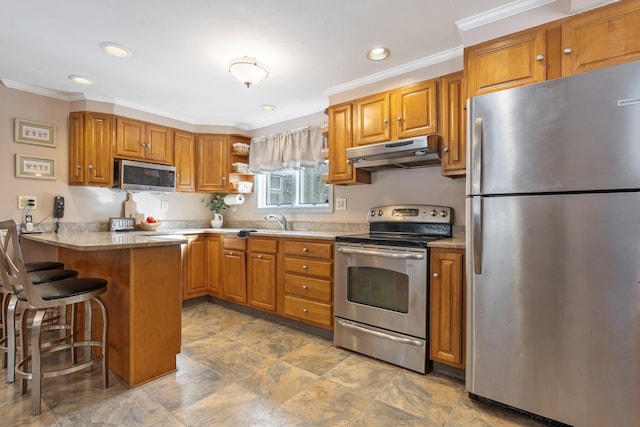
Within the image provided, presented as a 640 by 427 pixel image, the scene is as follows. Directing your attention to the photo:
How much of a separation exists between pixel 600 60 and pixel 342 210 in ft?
7.35

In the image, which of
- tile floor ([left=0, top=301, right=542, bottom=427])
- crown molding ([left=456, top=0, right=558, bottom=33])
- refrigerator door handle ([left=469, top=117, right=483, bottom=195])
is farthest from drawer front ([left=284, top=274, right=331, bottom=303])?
crown molding ([left=456, top=0, right=558, bottom=33])

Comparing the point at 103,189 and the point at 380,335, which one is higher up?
the point at 103,189

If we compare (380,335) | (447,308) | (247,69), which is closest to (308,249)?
(380,335)

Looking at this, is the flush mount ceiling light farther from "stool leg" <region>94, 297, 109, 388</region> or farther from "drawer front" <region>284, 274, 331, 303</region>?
"stool leg" <region>94, 297, 109, 388</region>

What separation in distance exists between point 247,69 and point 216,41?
287 mm

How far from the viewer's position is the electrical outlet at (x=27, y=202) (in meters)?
2.98

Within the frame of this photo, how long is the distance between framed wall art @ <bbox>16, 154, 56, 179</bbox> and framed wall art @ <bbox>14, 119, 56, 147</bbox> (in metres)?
0.16

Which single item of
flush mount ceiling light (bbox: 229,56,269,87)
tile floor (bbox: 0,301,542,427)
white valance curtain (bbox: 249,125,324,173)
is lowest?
tile floor (bbox: 0,301,542,427)

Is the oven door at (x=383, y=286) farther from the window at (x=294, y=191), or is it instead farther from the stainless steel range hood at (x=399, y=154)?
the window at (x=294, y=191)

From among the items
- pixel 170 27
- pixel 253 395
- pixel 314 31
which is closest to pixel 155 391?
pixel 253 395

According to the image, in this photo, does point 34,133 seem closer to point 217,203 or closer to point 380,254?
point 217,203

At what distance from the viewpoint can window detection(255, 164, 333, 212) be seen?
144 inches

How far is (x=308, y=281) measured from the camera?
9.16 feet

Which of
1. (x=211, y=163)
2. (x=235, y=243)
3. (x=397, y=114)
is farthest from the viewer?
(x=211, y=163)
